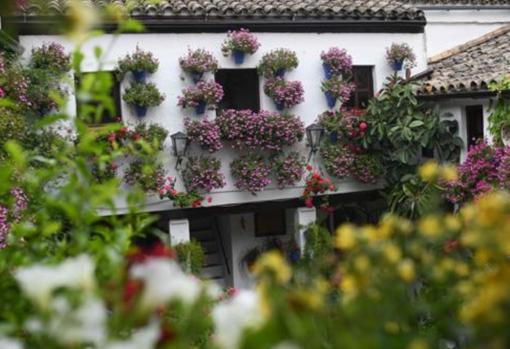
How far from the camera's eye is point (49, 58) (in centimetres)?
916

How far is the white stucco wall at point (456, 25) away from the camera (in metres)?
12.7

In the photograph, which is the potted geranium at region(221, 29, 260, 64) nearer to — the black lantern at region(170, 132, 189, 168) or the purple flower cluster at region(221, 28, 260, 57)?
the purple flower cluster at region(221, 28, 260, 57)

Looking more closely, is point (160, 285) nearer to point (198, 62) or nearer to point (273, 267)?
point (273, 267)

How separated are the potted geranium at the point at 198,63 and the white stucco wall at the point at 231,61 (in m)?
0.16

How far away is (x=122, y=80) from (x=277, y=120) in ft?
8.15

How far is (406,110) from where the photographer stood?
1046 cm

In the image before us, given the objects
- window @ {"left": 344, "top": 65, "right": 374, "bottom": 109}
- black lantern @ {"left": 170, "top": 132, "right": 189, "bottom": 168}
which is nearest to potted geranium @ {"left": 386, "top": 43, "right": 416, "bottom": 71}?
window @ {"left": 344, "top": 65, "right": 374, "bottom": 109}

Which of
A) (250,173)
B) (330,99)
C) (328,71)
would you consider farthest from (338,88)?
(250,173)

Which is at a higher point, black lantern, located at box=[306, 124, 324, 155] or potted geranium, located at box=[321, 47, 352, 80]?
potted geranium, located at box=[321, 47, 352, 80]

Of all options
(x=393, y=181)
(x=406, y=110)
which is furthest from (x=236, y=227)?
(x=406, y=110)

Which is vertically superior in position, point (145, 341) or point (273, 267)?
point (273, 267)

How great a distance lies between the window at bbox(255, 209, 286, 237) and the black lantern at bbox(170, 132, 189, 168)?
2709mm

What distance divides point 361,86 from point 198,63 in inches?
124

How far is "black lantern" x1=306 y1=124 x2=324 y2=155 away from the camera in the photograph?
417 inches
